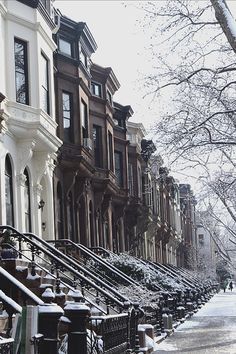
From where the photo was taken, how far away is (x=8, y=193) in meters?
19.5

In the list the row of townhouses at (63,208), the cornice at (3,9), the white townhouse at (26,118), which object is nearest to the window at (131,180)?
the row of townhouses at (63,208)

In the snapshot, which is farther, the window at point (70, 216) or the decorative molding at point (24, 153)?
the window at point (70, 216)

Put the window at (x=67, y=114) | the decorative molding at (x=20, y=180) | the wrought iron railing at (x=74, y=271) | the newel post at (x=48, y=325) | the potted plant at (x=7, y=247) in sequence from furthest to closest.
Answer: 1. the window at (x=67, y=114)
2. the decorative molding at (x=20, y=180)
3. the potted plant at (x=7, y=247)
4. the wrought iron railing at (x=74, y=271)
5. the newel post at (x=48, y=325)

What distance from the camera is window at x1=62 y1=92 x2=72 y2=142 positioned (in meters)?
26.7

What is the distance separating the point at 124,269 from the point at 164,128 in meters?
5.27

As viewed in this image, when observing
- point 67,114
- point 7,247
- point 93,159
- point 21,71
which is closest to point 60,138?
point 67,114

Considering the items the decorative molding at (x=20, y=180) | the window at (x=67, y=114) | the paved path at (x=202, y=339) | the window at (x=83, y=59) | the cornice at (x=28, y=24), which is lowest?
the paved path at (x=202, y=339)

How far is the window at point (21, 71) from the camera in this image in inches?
820

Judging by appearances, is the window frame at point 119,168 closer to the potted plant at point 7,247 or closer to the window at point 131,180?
the window at point 131,180

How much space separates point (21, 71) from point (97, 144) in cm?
1168

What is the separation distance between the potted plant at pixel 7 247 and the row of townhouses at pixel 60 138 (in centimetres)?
284

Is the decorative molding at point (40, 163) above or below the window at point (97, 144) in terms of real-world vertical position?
below

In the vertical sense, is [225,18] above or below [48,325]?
above

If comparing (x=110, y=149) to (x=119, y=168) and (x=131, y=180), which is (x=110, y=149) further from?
(x=131, y=180)
